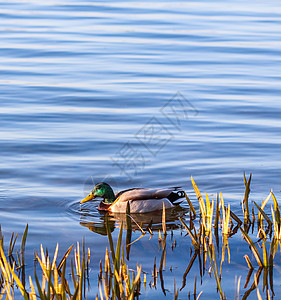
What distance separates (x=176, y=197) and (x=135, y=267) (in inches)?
86.5

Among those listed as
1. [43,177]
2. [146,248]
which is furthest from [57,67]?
[146,248]

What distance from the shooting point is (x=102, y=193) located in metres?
8.20

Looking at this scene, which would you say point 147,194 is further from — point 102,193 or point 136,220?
point 102,193

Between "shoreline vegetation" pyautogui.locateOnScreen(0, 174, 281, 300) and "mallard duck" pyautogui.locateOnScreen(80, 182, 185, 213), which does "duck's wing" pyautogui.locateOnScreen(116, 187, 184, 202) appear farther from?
"shoreline vegetation" pyautogui.locateOnScreen(0, 174, 281, 300)

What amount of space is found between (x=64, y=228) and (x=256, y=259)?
2.30 meters

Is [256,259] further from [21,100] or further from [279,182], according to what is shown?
[21,100]

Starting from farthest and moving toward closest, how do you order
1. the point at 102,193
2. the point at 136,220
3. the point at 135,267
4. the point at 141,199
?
the point at 102,193, the point at 141,199, the point at 136,220, the point at 135,267

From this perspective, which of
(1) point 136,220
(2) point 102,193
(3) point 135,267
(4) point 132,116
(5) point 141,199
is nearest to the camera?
(3) point 135,267

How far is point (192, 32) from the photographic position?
19.4 m

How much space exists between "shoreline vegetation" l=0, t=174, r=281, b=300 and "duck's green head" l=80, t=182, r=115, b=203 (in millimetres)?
1319

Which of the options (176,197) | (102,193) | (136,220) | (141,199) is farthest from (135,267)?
(102,193)

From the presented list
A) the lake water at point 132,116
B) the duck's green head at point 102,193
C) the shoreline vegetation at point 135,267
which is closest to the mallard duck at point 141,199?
the duck's green head at point 102,193

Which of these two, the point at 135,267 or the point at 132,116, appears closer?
the point at 135,267

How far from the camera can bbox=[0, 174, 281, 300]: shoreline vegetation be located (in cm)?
455
